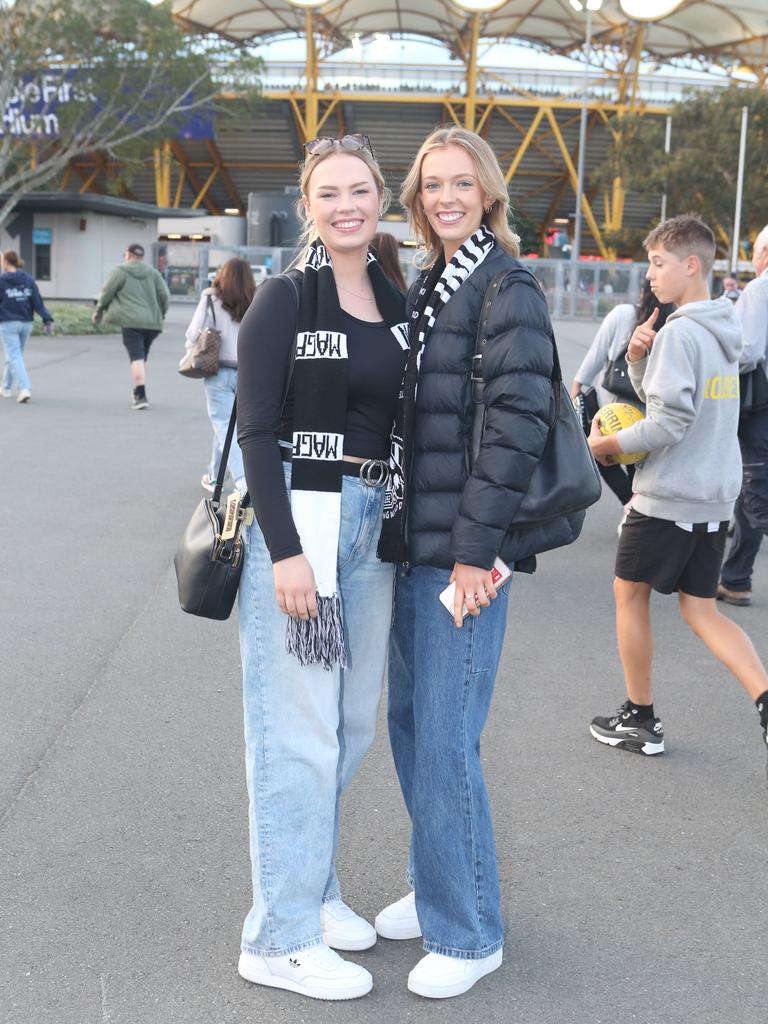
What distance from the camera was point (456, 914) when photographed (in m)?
2.66

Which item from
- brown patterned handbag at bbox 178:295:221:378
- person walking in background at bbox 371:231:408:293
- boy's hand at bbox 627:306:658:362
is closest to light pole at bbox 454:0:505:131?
brown patterned handbag at bbox 178:295:221:378

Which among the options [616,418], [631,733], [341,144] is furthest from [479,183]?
[631,733]

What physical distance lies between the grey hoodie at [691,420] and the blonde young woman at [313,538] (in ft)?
4.75

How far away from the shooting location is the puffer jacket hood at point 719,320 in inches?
153

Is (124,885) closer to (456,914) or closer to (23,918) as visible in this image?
(23,918)

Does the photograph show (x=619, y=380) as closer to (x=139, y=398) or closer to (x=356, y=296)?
(x=356, y=296)

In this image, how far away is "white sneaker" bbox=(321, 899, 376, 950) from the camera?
2.84m

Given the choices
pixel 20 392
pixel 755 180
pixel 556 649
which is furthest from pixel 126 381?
pixel 755 180

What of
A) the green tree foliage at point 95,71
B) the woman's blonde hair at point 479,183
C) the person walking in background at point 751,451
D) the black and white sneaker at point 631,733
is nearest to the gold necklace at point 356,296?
the woman's blonde hair at point 479,183

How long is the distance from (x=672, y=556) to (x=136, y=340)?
1061cm

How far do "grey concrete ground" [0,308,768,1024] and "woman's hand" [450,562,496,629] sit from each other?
91 centimetres

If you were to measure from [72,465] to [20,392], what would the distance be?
187 inches

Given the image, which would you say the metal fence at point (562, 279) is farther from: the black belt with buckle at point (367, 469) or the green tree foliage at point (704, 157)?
the black belt with buckle at point (367, 469)

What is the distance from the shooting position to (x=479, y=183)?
8.54ft
